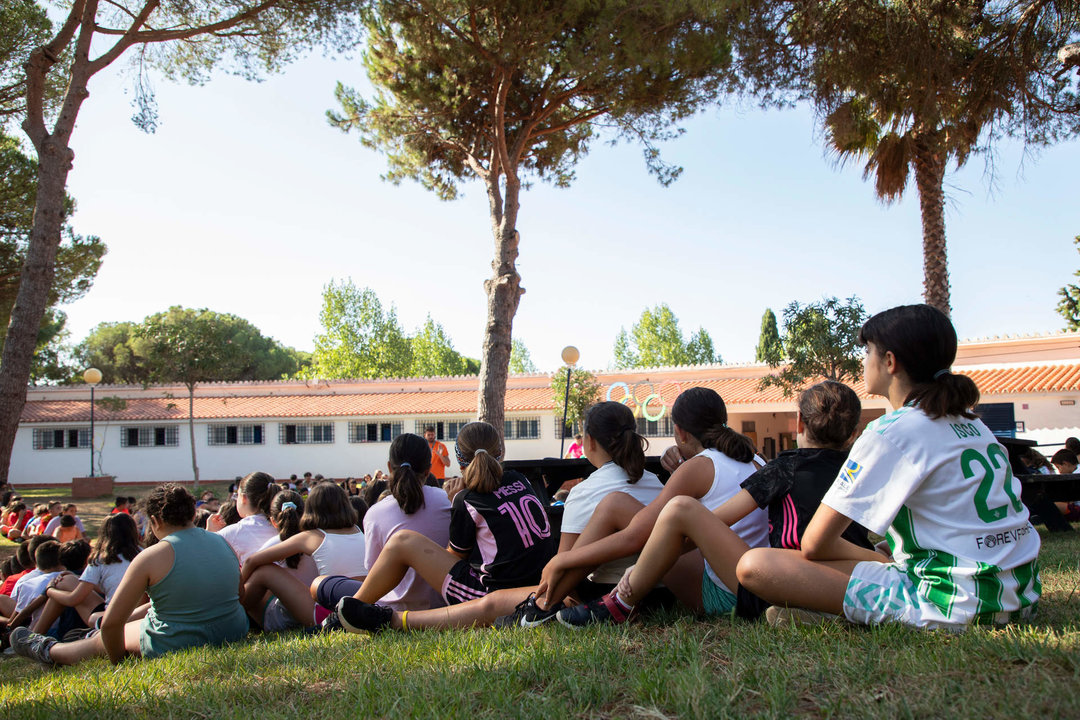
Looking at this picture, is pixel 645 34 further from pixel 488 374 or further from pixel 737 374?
pixel 737 374

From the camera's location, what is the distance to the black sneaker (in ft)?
12.8

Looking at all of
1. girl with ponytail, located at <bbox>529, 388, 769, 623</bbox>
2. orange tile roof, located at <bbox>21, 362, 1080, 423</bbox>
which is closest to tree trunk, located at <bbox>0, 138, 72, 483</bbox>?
girl with ponytail, located at <bbox>529, 388, 769, 623</bbox>

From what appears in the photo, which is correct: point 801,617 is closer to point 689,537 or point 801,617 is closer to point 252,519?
point 689,537

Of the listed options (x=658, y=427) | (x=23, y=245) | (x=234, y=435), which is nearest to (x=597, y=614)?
(x=23, y=245)

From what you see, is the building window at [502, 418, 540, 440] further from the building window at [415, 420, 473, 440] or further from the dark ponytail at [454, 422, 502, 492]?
the dark ponytail at [454, 422, 502, 492]

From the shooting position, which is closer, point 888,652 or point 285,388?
point 888,652

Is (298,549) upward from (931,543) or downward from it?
downward

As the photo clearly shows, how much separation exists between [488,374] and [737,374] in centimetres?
1744

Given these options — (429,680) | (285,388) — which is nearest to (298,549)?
(429,680)

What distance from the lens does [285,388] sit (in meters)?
33.4

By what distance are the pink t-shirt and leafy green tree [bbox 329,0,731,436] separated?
858 centimetres

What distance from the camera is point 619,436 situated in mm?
3867

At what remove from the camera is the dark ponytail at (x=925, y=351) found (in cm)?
257

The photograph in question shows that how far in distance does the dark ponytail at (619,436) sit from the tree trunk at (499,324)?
9.25 meters
